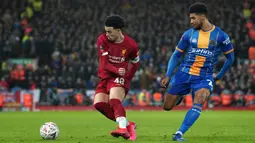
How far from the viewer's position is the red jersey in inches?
408

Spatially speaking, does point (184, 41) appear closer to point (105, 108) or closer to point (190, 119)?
point (190, 119)

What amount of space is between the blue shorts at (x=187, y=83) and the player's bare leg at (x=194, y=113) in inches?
5.0

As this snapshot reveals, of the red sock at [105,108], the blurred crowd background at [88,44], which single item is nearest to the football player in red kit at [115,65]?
the red sock at [105,108]

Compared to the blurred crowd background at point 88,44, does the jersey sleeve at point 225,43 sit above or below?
above

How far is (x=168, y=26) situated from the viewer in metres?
31.9

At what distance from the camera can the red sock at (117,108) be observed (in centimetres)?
1002

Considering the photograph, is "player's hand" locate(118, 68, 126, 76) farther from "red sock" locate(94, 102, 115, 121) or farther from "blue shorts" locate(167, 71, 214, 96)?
"blue shorts" locate(167, 71, 214, 96)

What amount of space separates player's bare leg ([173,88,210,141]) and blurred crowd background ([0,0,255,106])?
59.5ft

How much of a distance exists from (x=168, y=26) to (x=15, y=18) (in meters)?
8.01

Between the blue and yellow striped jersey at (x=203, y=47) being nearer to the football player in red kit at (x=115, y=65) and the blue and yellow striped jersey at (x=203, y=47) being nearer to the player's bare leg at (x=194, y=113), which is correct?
the player's bare leg at (x=194, y=113)

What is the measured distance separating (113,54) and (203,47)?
1.50 meters

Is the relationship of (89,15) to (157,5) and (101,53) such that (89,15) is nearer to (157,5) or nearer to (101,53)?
(157,5)

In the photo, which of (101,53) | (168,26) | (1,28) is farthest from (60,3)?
(101,53)

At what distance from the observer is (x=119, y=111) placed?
32.9 feet
